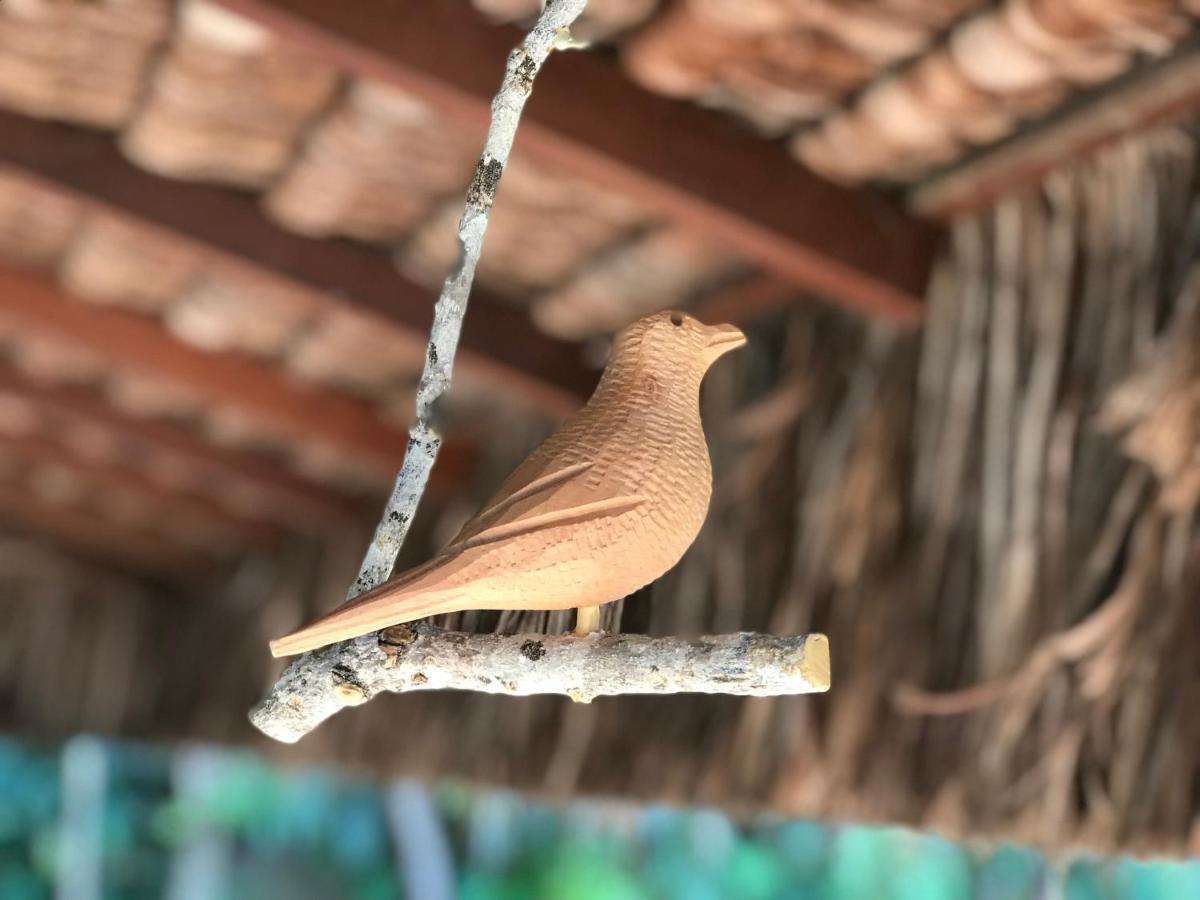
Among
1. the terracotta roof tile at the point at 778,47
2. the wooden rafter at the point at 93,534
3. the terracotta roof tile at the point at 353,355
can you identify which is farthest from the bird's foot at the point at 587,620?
the wooden rafter at the point at 93,534

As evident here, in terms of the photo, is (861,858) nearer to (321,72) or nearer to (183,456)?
(321,72)

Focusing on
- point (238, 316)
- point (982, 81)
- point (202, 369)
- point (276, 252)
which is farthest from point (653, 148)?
point (202, 369)

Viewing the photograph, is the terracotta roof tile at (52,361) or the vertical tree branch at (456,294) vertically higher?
the terracotta roof tile at (52,361)

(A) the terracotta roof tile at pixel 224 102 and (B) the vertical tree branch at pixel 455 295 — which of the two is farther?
(A) the terracotta roof tile at pixel 224 102

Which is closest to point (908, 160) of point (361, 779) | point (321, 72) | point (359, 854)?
point (321, 72)

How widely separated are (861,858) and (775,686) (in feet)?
5.18

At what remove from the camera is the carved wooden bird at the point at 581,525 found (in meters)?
0.55

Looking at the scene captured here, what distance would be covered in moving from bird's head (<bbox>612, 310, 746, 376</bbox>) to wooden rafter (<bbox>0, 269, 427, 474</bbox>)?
1854 mm

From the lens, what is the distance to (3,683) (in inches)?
160

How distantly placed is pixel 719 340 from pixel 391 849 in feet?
9.54

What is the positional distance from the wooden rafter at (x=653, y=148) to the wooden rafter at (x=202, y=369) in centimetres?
113

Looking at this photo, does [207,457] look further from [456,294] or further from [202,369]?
[456,294]

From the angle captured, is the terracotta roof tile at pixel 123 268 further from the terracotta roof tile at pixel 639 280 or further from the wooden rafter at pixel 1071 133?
the wooden rafter at pixel 1071 133

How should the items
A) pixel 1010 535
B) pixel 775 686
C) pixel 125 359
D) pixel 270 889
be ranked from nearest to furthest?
pixel 775 686 → pixel 1010 535 → pixel 125 359 → pixel 270 889
